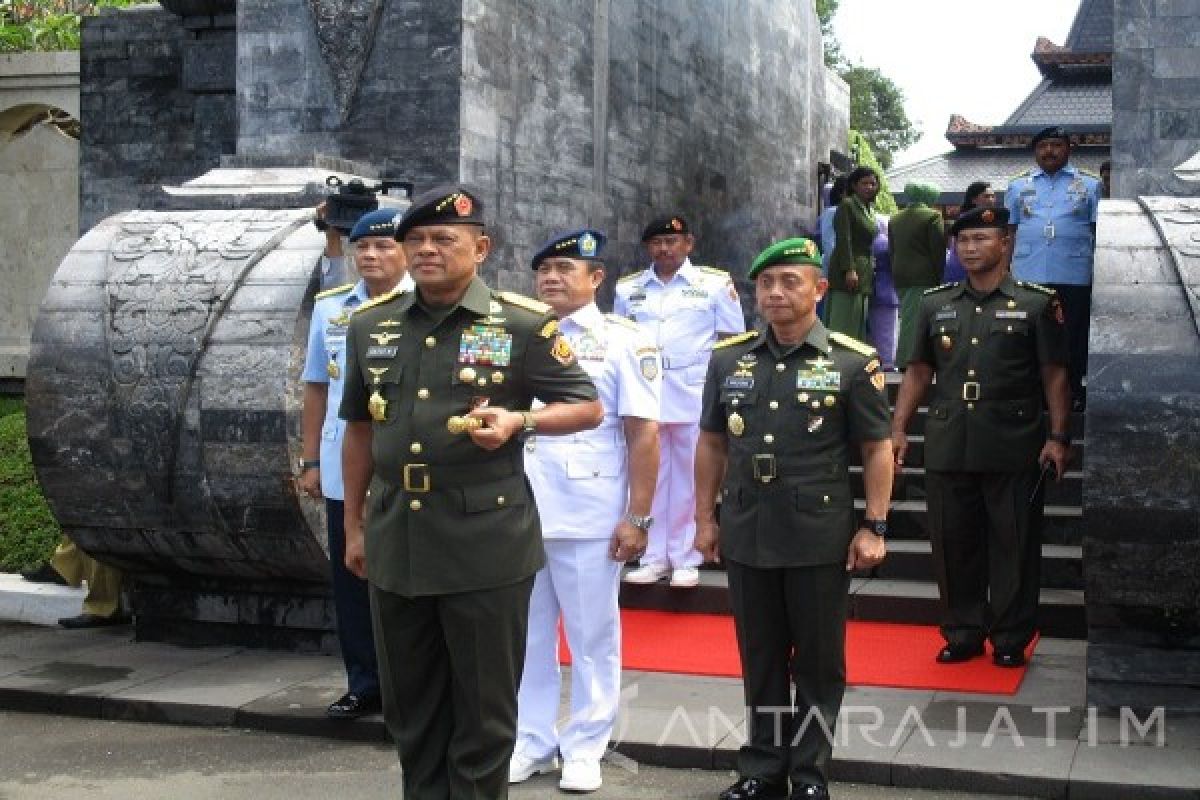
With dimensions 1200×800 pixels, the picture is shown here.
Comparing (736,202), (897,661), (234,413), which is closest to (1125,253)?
(897,661)

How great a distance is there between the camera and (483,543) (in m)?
4.49

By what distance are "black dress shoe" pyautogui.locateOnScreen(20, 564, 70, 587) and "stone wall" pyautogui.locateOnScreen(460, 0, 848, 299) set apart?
11.8 feet

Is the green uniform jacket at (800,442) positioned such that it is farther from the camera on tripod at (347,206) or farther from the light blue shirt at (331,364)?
the camera on tripod at (347,206)

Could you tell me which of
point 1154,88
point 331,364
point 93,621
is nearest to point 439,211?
point 331,364

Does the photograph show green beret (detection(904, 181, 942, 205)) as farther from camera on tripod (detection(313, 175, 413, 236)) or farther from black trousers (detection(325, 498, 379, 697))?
black trousers (detection(325, 498, 379, 697))

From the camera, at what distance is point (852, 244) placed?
12.1m

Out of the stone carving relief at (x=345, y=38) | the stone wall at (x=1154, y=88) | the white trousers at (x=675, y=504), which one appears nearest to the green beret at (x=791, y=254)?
the white trousers at (x=675, y=504)

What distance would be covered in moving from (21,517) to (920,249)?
598cm

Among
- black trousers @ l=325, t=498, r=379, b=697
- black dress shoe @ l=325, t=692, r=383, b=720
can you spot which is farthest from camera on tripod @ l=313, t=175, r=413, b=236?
black dress shoe @ l=325, t=692, r=383, b=720

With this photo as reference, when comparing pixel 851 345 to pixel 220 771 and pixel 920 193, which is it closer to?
pixel 220 771

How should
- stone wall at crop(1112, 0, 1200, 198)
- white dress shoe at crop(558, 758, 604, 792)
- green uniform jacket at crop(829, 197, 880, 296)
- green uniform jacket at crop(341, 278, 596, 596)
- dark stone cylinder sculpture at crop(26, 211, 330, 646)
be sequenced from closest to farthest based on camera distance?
green uniform jacket at crop(341, 278, 596, 596) → white dress shoe at crop(558, 758, 604, 792) → dark stone cylinder sculpture at crop(26, 211, 330, 646) → stone wall at crop(1112, 0, 1200, 198) → green uniform jacket at crop(829, 197, 880, 296)

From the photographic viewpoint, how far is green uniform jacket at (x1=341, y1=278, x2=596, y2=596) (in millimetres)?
4480

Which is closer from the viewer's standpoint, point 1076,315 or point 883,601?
point 883,601

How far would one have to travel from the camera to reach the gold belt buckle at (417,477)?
14.7ft
